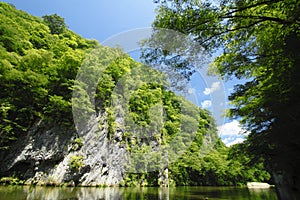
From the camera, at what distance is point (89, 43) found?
1417 inches

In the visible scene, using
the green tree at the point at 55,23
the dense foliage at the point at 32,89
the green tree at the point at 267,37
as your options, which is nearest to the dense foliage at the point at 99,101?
the dense foliage at the point at 32,89

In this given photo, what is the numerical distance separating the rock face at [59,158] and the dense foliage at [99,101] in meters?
0.48

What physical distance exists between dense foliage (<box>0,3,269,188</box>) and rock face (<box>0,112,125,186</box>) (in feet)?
1.58

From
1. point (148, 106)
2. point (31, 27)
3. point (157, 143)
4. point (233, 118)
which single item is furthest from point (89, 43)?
point (233, 118)

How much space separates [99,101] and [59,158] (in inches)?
270

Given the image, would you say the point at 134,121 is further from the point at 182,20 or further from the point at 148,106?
the point at 182,20

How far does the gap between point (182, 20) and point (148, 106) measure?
20847 mm

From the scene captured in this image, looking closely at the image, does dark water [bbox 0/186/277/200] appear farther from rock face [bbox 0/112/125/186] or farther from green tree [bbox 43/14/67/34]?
green tree [bbox 43/14/67/34]

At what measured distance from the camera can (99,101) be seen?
21.1m

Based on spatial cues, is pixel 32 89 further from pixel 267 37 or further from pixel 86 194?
pixel 267 37

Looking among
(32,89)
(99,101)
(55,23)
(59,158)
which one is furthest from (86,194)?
(55,23)

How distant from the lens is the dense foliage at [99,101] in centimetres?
1628

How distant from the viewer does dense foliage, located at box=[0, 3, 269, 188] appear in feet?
53.4

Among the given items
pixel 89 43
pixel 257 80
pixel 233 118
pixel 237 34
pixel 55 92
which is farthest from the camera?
pixel 89 43
